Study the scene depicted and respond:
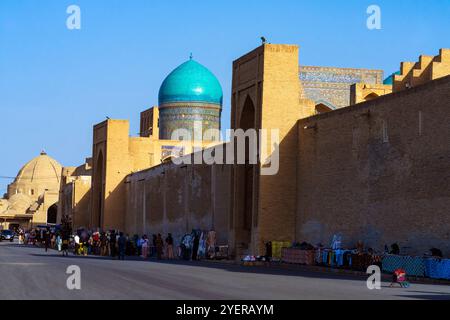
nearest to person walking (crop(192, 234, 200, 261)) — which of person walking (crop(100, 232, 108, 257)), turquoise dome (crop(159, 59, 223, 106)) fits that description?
person walking (crop(100, 232, 108, 257))

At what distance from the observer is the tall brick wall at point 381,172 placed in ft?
73.7

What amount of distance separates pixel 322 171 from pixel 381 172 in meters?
3.81

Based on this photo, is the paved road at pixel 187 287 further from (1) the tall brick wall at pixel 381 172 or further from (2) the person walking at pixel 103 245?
(2) the person walking at pixel 103 245

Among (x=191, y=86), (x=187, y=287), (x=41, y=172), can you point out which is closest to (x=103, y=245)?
(x=191, y=86)

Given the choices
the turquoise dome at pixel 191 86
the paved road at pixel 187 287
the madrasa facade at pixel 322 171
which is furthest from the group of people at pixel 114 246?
the paved road at pixel 187 287

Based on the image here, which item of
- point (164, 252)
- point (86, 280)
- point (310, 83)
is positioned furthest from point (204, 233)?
point (86, 280)

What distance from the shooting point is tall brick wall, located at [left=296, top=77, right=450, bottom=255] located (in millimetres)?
22469

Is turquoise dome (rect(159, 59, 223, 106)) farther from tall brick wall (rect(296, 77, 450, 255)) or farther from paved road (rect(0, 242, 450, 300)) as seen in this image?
paved road (rect(0, 242, 450, 300))

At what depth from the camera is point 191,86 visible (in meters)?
55.9

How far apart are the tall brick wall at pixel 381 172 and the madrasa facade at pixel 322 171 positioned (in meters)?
0.03

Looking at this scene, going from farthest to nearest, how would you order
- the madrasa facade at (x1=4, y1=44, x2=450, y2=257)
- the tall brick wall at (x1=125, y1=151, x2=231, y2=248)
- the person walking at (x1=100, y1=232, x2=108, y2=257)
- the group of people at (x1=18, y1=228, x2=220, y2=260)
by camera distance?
the person walking at (x1=100, y1=232, x2=108, y2=257) → the tall brick wall at (x1=125, y1=151, x2=231, y2=248) → the group of people at (x1=18, y1=228, x2=220, y2=260) → the madrasa facade at (x1=4, y1=44, x2=450, y2=257)

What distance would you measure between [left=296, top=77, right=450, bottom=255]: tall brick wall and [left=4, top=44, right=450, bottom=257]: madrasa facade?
1.2 inches
